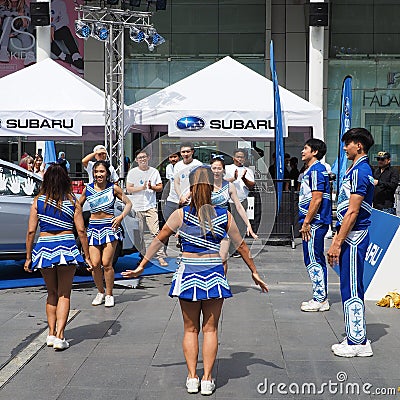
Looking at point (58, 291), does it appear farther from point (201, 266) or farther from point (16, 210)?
point (16, 210)

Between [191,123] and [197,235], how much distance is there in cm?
1006

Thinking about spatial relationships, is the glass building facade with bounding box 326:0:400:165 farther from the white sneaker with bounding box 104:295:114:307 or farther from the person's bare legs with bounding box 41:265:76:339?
the person's bare legs with bounding box 41:265:76:339

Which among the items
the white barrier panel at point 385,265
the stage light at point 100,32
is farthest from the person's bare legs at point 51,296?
the stage light at point 100,32

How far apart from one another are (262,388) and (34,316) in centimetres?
356

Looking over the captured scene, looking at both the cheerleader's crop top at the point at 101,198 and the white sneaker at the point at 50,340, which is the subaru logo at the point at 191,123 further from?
the white sneaker at the point at 50,340

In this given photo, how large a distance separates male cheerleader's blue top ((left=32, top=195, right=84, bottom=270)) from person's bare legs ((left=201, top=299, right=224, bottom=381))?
1.78m

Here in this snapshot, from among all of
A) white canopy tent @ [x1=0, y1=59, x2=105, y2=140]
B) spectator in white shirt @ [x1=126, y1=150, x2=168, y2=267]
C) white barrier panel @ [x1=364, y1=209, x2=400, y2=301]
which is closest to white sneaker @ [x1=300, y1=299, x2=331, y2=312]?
white barrier panel @ [x1=364, y1=209, x2=400, y2=301]

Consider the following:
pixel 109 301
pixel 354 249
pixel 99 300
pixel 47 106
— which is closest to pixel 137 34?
pixel 47 106

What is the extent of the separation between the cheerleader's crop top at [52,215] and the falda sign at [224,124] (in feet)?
28.3

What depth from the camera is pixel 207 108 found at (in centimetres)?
1537

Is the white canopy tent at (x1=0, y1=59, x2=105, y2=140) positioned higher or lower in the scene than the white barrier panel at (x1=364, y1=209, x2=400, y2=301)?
higher

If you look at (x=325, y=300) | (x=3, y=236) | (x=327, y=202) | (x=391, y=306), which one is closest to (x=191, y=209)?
(x=327, y=202)

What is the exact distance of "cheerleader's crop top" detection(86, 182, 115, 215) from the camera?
8.47 metres

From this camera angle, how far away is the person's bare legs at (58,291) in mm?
6805
